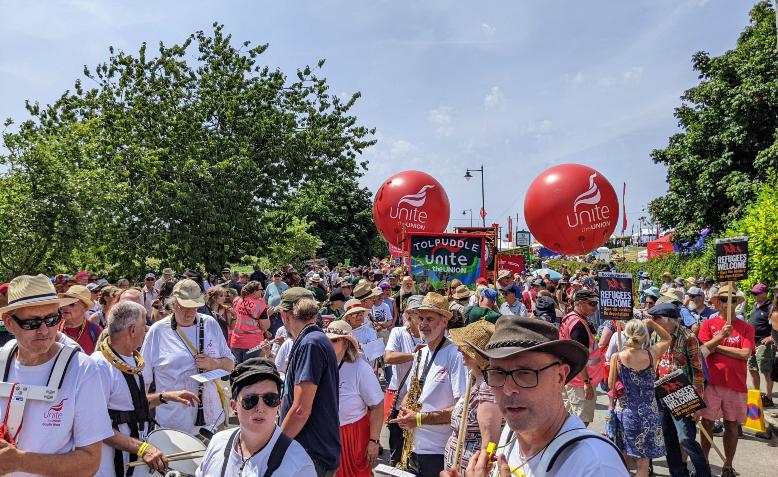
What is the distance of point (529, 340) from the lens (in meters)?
2.12

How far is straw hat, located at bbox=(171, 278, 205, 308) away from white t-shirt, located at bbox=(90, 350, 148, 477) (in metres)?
0.82

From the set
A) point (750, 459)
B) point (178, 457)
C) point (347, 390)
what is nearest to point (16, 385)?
point (178, 457)

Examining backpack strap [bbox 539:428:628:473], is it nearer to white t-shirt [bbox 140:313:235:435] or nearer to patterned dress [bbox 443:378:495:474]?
patterned dress [bbox 443:378:495:474]

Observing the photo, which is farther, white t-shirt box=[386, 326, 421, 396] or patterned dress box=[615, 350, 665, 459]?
white t-shirt box=[386, 326, 421, 396]

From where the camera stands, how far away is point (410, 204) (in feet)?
45.2

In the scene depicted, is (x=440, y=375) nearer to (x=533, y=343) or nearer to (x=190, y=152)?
(x=533, y=343)

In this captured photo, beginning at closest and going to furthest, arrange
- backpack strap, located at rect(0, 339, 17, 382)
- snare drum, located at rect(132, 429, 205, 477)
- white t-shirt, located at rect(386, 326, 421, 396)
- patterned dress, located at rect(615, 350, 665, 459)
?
backpack strap, located at rect(0, 339, 17, 382) → snare drum, located at rect(132, 429, 205, 477) → patterned dress, located at rect(615, 350, 665, 459) → white t-shirt, located at rect(386, 326, 421, 396)

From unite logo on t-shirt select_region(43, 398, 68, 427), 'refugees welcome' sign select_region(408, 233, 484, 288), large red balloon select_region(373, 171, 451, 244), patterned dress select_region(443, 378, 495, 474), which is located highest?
large red balloon select_region(373, 171, 451, 244)

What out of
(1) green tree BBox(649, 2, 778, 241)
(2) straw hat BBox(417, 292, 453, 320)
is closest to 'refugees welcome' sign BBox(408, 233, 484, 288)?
(2) straw hat BBox(417, 292, 453, 320)

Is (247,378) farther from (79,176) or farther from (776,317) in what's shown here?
(79,176)

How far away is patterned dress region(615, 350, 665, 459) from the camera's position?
5293 millimetres

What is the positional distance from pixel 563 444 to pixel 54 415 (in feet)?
7.57

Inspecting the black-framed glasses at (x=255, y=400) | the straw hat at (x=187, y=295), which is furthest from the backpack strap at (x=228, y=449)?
the straw hat at (x=187, y=295)

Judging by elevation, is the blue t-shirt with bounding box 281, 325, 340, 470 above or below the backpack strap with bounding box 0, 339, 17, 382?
below
